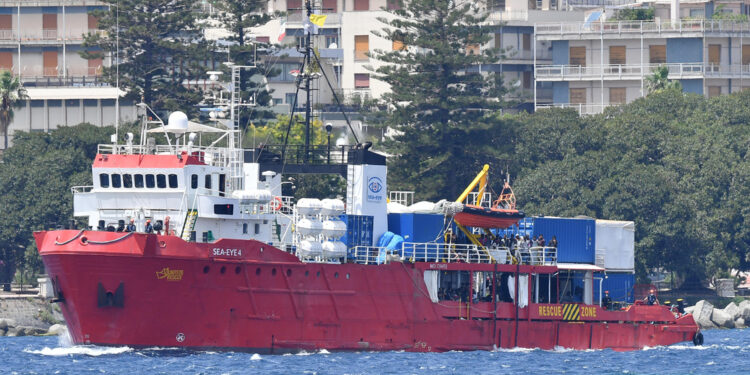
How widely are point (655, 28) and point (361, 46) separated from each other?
2573 cm

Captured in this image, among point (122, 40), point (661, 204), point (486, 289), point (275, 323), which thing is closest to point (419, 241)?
point (486, 289)

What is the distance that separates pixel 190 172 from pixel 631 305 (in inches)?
881

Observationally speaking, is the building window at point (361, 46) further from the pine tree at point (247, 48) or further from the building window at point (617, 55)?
the pine tree at point (247, 48)

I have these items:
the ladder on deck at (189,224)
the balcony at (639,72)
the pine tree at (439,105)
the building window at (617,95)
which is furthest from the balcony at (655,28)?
the ladder on deck at (189,224)

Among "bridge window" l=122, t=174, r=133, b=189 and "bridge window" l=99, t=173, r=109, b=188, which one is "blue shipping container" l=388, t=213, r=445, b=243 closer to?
"bridge window" l=122, t=174, r=133, b=189

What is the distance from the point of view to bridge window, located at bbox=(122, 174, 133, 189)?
65812 millimetres

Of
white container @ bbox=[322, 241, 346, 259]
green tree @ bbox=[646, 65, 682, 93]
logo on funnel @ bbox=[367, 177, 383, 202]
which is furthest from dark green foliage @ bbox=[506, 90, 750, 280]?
white container @ bbox=[322, 241, 346, 259]

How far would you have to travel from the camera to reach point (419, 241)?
70.4 metres

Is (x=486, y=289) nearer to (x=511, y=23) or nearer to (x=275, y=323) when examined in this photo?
(x=275, y=323)

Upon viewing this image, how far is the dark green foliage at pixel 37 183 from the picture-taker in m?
98.9

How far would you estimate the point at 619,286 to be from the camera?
77.1 m

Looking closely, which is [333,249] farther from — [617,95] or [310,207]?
[617,95]

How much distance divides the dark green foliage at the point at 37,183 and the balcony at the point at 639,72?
147 feet

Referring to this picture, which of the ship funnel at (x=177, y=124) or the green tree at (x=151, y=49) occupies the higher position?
the green tree at (x=151, y=49)
